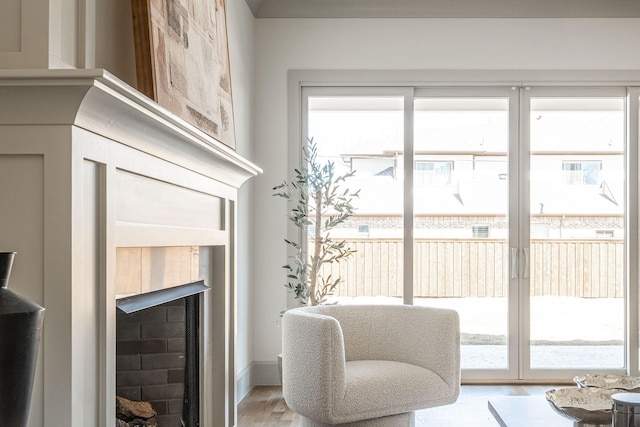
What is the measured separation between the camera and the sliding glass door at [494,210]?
493 centimetres

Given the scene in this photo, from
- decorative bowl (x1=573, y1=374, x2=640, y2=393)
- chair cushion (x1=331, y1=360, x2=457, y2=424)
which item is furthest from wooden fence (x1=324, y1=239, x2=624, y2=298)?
decorative bowl (x1=573, y1=374, x2=640, y2=393)

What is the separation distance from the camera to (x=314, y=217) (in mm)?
5008

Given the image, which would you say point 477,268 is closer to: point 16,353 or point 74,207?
point 74,207

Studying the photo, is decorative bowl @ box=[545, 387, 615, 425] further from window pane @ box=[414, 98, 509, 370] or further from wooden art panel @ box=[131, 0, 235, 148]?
window pane @ box=[414, 98, 509, 370]

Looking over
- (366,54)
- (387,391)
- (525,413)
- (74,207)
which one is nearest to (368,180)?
(366,54)

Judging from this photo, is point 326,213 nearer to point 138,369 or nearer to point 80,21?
point 138,369

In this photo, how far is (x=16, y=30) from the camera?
1.51 metres

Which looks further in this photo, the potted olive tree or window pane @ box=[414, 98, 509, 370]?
window pane @ box=[414, 98, 509, 370]

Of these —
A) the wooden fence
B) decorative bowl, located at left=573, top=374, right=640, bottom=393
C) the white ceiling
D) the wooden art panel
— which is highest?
the white ceiling

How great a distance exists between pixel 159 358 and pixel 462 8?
11.7 ft

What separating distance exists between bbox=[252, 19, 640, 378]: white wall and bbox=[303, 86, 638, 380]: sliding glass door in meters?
0.20

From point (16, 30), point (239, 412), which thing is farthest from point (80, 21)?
point (239, 412)

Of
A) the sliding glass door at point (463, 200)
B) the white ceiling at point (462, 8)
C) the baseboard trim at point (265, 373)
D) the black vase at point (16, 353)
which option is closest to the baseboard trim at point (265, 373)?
the baseboard trim at point (265, 373)

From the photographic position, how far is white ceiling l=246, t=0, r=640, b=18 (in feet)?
16.0
